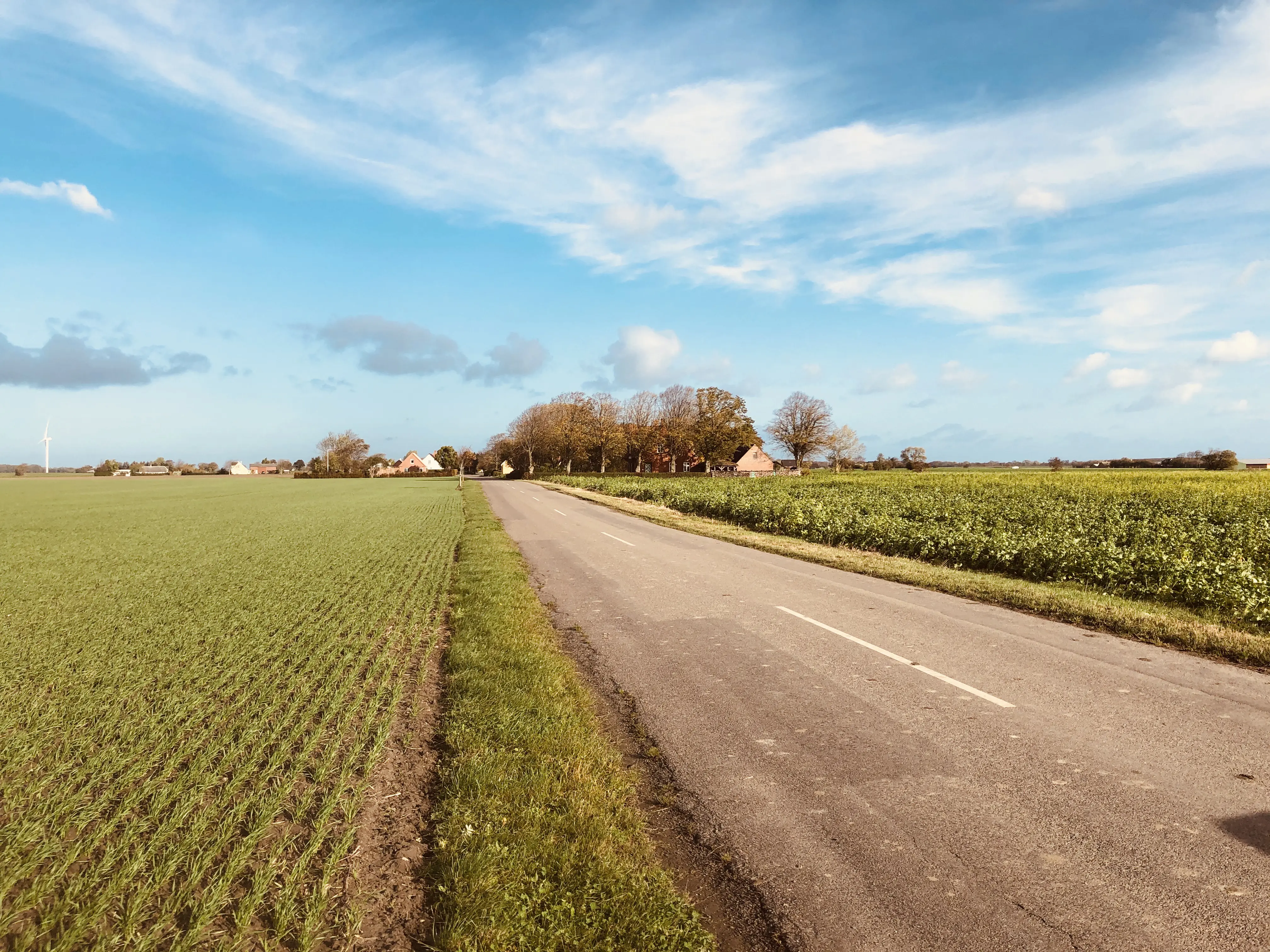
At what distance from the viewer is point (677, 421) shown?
102 meters

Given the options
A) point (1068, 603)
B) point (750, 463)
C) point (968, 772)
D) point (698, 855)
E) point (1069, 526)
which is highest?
point (750, 463)

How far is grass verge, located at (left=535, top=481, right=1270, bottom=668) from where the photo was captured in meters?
8.32

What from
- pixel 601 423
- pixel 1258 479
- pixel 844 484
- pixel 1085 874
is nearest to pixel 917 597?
pixel 1085 874

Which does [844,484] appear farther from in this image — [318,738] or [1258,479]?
[318,738]

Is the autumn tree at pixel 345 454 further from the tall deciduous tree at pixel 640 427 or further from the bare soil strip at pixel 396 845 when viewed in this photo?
the bare soil strip at pixel 396 845

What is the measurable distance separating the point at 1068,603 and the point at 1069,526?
860cm

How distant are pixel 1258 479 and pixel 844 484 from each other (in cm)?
2078

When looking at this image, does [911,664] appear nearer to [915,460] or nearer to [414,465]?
[915,460]

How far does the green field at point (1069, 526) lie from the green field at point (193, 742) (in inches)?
480

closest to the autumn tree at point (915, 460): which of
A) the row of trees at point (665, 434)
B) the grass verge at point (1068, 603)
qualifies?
the row of trees at point (665, 434)

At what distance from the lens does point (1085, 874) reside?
3598mm

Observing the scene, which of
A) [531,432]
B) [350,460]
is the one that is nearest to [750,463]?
[531,432]

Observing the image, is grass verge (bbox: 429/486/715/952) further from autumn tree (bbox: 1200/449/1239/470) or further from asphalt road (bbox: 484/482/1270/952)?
autumn tree (bbox: 1200/449/1239/470)

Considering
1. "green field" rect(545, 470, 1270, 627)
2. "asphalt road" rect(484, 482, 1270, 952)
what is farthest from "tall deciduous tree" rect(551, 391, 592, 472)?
"asphalt road" rect(484, 482, 1270, 952)
